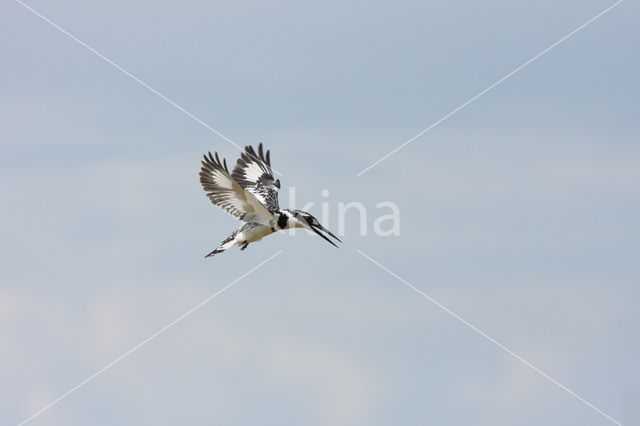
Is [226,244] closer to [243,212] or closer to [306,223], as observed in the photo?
[243,212]

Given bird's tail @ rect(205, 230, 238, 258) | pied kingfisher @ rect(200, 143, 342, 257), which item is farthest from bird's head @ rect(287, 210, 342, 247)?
bird's tail @ rect(205, 230, 238, 258)

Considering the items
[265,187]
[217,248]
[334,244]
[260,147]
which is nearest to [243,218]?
[217,248]

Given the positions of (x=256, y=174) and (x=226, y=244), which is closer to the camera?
(x=226, y=244)

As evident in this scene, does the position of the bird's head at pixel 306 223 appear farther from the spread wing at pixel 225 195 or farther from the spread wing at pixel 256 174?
the spread wing at pixel 256 174

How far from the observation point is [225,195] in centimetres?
1852

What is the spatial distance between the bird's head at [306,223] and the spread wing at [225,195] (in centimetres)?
54

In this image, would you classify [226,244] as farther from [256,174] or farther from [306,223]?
[256,174]

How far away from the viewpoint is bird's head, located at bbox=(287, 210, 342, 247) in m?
18.7

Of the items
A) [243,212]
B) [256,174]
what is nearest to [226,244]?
[243,212]

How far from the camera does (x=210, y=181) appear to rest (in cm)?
1878

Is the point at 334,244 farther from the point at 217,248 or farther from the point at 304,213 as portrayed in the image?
the point at 217,248

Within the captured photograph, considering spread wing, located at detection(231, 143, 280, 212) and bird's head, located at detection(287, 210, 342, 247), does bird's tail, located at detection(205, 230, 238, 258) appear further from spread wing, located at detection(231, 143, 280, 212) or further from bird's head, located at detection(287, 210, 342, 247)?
spread wing, located at detection(231, 143, 280, 212)

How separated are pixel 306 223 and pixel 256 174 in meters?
4.56

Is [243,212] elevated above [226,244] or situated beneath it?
elevated above
